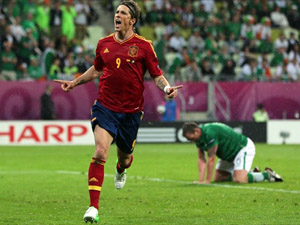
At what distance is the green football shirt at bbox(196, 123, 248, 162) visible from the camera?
14.2 metres

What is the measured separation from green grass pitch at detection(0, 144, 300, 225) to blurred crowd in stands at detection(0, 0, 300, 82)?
20.2ft

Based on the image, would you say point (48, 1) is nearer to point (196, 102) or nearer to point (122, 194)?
point (196, 102)

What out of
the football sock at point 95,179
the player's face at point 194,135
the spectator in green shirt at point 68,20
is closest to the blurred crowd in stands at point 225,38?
the spectator in green shirt at point 68,20

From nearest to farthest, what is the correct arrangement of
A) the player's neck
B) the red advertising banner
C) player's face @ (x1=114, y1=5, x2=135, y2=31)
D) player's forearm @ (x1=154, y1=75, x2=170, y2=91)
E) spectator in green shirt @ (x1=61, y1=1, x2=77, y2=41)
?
player's face @ (x1=114, y1=5, x2=135, y2=31) < player's forearm @ (x1=154, y1=75, x2=170, y2=91) < the player's neck < the red advertising banner < spectator in green shirt @ (x1=61, y1=1, x2=77, y2=41)

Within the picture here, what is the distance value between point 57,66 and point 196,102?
17.0ft

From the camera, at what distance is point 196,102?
2870cm

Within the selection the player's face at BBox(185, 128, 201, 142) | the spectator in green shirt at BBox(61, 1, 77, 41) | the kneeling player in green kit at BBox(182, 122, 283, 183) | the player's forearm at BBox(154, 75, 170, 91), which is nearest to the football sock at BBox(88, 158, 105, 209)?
the player's forearm at BBox(154, 75, 170, 91)

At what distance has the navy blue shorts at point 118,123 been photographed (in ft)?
30.4

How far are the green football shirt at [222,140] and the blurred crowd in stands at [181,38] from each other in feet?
40.0

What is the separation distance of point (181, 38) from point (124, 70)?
22332 mm

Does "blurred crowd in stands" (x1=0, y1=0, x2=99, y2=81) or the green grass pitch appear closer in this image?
the green grass pitch

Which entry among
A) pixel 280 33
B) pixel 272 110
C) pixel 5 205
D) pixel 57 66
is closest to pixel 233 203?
pixel 5 205

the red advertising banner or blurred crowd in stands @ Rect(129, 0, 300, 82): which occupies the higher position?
blurred crowd in stands @ Rect(129, 0, 300, 82)

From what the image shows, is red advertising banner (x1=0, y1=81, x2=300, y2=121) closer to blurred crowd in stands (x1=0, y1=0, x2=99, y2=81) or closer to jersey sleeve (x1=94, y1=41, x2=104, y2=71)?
Result: blurred crowd in stands (x1=0, y1=0, x2=99, y2=81)
